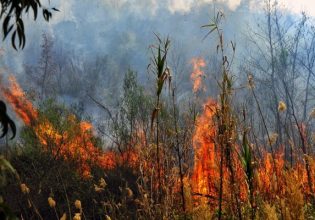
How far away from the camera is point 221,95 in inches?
119

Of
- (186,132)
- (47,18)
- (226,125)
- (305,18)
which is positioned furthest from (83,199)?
(305,18)

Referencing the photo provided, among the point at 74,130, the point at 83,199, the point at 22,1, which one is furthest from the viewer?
the point at 74,130

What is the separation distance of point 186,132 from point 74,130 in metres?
13.0

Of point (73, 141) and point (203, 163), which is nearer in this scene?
point (203, 163)

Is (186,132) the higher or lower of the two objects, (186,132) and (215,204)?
the higher

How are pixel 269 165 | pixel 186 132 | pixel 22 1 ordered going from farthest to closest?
pixel 269 165, pixel 186 132, pixel 22 1

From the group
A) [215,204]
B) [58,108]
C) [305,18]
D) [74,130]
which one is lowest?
[215,204]

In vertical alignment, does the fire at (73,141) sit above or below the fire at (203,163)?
above

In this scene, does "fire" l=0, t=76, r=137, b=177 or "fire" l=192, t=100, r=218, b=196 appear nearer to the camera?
"fire" l=192, t=100, r=218, b=196

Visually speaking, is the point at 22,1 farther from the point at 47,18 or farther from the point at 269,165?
the point at 269,165

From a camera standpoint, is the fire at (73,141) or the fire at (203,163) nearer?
the fire at (203,163)

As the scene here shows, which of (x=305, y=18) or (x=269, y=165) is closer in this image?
(x=269, y=165)

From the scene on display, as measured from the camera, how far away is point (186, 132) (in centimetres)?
434

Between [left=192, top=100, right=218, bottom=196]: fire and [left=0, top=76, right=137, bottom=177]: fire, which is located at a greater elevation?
[left=0, top=76, right=137, bottom=177]: fire
